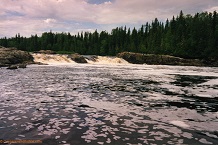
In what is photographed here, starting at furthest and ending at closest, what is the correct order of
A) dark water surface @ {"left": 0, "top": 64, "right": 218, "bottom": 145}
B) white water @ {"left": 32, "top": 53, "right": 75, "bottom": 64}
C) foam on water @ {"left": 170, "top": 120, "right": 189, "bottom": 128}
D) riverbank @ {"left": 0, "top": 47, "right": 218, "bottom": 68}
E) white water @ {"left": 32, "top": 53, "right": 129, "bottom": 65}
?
riverbank @ {"left": 0, "top": 47, "right": 218, "bottom": 68}
white water @ {"left": 32, "top": 53, "right": 129, "bottom": 65}
white water @ {"left": 32, "top": 53, "right": 75, "bottom": 64}
foam on water @ {"left": 170, "top": 120, "right": 189, "bottom": 128}
dark water surface @ {"left": 0, "top": 64, "right": 218, "bottom": 145}

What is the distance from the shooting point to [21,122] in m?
10.9

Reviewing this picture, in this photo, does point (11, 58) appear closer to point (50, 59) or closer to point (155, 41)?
point (50, 59)

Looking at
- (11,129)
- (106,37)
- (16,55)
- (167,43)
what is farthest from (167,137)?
(106,37)

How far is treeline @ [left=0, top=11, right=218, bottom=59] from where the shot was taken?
109m

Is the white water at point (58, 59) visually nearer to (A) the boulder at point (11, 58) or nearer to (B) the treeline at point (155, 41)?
(A) the boulder at point (11, 58)

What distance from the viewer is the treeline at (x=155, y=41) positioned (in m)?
109

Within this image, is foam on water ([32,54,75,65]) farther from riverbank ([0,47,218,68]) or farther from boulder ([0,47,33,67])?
boulder ([0,47,33,67])

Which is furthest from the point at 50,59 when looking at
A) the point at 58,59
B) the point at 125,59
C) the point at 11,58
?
the point at 125,59

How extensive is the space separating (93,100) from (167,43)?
106 m

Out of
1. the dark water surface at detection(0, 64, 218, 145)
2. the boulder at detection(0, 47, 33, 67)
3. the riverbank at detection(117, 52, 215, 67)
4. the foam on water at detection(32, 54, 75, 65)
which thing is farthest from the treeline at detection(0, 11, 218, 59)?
the dark water surface at detection(0, 64, 218, 145)

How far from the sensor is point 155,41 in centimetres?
12794

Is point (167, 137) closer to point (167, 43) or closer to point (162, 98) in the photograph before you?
point (162, 98)

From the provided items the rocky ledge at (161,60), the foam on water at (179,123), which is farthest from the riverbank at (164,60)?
the foam on water at (179,123)

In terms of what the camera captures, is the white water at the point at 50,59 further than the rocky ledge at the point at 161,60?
No
